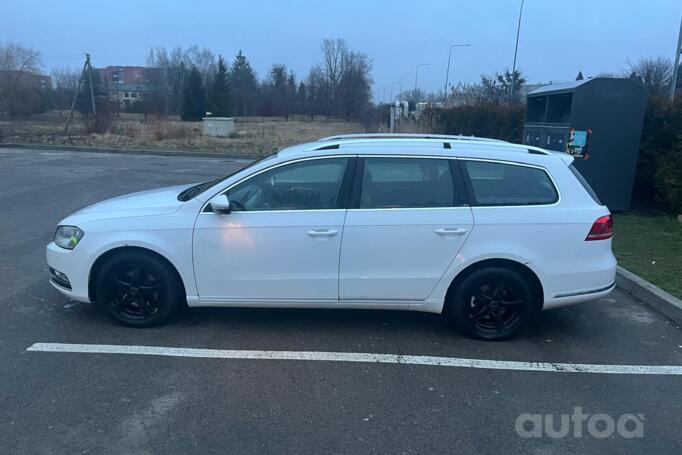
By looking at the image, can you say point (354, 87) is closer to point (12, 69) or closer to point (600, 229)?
point (12, 69)

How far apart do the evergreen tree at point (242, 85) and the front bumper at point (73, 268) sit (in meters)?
Result: 69.9

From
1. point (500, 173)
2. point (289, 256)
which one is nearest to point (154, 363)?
point (289, 256)

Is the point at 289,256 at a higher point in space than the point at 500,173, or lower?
lower

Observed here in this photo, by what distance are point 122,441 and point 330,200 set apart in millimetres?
2249

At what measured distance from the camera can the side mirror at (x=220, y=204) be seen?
4.21 meters

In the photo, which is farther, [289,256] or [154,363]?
[289,256]

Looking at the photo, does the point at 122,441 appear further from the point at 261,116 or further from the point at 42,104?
the point at 261,116

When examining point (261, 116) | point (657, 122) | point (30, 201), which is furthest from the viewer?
point (261, 116)

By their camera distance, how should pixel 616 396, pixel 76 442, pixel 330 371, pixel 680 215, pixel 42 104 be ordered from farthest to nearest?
1. pixel 42 104
2. pixel 680 215
3. pixel 330 371
4. pixel 616 396
5. pixel 76 442

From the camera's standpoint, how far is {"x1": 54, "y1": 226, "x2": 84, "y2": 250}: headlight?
14.5 ft

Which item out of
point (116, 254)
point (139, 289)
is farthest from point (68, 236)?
point (139, 289)

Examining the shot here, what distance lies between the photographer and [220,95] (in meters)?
61.8

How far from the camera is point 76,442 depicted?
296 centimetres

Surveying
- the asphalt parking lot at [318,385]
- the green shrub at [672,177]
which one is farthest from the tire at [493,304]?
the green shrub at [672,177]
